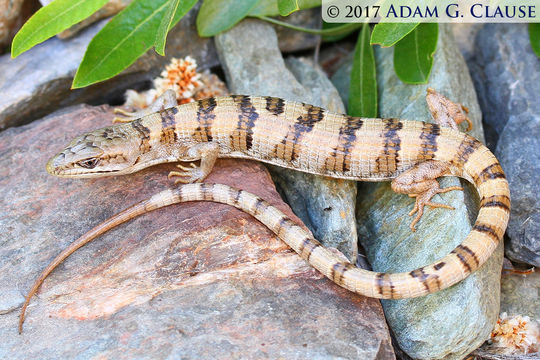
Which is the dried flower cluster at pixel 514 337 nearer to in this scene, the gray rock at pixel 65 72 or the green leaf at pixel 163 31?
the green leaf at pixel 163 31

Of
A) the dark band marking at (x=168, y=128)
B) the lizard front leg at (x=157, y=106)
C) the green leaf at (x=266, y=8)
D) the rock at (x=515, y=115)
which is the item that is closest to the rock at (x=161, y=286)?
the dark band marking at (x=168, y=128)

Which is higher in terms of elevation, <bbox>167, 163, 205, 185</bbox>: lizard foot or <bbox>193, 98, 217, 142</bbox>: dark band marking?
<bbox>193, 98, 217, 142</bbox>: dark band marking

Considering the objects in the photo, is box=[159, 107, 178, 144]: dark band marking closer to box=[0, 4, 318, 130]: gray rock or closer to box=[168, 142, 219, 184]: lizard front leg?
box=[168, 142, 219, 184]: lizard front leg

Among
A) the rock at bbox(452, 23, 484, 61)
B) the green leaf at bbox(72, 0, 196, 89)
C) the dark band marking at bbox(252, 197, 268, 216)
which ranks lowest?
the dark band marking at bbox(252, 197, 268, 216)

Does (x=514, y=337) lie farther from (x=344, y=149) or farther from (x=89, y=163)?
(x=89, y=163)

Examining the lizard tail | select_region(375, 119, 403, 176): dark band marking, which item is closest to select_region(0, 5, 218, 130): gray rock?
the lizard tail

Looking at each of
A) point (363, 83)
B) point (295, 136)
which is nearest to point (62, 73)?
point (295, 136)

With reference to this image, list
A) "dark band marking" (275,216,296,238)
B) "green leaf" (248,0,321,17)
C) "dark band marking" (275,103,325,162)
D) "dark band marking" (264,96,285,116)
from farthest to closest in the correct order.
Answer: "green leaf" (248,0,321,17)
"dark band marking" (264,96,285,116)
"dark band marking" (275,103,325,162)
"dark band marking" (275,216,296,238)
